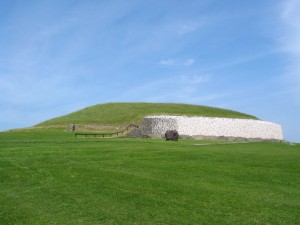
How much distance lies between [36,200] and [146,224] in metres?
4.19

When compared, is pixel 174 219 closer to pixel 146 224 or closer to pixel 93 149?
pixel 146 224

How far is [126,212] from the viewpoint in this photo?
10.5 meters

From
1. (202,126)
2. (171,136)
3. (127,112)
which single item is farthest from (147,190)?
A: (127,112)

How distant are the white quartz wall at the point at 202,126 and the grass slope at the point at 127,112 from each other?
658cm

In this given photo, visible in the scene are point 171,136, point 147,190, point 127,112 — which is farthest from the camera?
point 127,112

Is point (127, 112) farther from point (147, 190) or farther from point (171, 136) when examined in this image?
point (147, 190)

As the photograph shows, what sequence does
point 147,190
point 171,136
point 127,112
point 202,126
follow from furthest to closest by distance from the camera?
point 127,112, point 202,126, point 171,136, point 147,190

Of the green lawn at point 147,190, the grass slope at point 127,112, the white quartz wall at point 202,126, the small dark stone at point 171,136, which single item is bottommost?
the green lawn at point 147,190

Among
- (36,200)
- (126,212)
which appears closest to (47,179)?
(36,200)

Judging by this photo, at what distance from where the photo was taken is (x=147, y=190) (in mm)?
13375

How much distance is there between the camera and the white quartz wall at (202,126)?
55.1 meters

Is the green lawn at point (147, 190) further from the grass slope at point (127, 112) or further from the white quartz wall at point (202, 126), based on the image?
the grass slope at point (127, 112)

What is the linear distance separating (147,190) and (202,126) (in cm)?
4312

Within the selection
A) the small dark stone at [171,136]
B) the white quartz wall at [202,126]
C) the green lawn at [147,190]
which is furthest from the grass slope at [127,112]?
the green lawn at [147,190]
